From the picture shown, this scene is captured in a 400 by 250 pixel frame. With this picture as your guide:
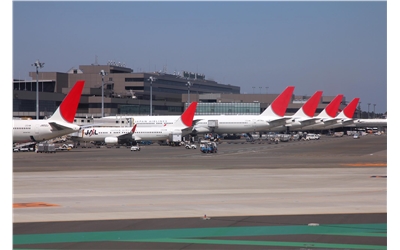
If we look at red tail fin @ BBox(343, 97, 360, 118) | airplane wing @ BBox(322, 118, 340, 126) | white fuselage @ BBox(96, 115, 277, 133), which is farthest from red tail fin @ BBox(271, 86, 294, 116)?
red tail fin @ BBox(343, 97, 360, 118)

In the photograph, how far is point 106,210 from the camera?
22578 mm

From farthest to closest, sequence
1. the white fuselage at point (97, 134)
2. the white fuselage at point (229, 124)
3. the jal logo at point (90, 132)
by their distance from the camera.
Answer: the white fuselage at point (229, 124) → the jal logo at point (90, 132) → the white fuselage at point (97, 134)

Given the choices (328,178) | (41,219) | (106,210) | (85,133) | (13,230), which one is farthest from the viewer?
(85,133)

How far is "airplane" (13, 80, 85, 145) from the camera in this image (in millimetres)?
74938

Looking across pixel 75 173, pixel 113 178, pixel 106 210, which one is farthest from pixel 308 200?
pixel 75 173

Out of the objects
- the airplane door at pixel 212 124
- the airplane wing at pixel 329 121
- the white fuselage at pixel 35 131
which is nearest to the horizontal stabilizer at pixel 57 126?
the white fuselage at pixel 35 131

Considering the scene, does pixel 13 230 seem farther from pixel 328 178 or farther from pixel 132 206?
pixel 328 178

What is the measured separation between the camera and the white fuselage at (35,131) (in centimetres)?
7575

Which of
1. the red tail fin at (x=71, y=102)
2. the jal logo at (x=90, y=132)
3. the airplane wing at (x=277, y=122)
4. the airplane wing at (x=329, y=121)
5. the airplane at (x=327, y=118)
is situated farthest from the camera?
the airplane wing at (x=329, y=121)

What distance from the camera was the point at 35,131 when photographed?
76.4 meters

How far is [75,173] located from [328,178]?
17393 millimetres

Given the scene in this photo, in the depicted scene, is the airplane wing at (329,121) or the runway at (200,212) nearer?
the runway at (200,212)

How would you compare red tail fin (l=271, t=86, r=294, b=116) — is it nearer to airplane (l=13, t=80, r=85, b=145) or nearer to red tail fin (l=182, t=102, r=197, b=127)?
red tail fin (l=182, t=102, r=197, b=127)

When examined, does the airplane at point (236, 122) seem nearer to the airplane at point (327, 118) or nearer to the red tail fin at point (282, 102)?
the red tail fin at point (282, 102)
